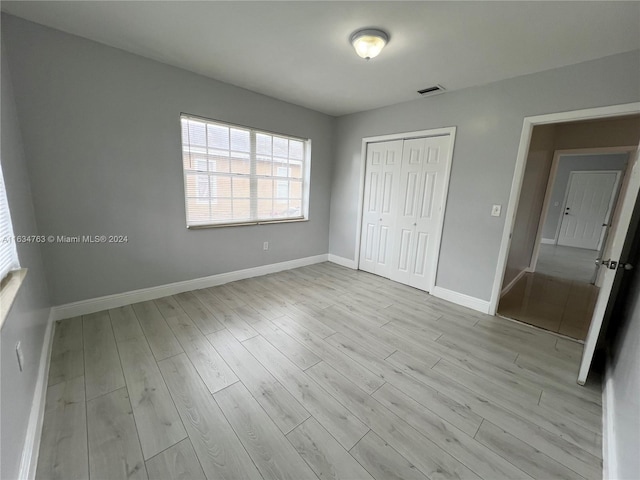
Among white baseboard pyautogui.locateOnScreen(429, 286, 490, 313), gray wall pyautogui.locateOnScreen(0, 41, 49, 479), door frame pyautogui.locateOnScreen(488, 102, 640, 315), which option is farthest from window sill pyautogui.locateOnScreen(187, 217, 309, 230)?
door frame pyautogui.locateOnScreen(488, 102, 640, 315)

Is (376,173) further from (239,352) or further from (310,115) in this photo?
(239,352)

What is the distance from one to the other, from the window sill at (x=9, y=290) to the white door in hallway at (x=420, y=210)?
12.1 feet

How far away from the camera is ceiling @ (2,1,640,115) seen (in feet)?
5.61

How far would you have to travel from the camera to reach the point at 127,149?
8.45ft

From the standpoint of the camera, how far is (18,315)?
1.37m

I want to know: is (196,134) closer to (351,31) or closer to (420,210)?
(351,31)

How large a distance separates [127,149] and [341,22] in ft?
7.65

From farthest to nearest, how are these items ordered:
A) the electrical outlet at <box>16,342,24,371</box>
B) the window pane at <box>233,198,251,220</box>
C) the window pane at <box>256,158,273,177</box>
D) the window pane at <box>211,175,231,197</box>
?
the window pane at <box>256,158,273,177</box>
the window pane at <box>233,198,251,220</box>
the window pane at <box>211,175,231,197</box>
the electrical outlet at <box>16,342,24,371</box>

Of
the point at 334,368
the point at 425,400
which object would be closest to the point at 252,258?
the point at 334,368

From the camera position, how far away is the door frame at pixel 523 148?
2149 mm

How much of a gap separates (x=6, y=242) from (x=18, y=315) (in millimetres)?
419

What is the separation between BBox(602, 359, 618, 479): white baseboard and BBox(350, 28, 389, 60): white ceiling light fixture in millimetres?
2921

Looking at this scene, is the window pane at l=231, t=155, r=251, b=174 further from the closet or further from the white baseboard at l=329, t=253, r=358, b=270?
the white baseboard at l=329, t=253, r=358, b=270

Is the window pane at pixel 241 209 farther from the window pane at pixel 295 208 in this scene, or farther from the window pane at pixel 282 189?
the window pane at pixel 295 208
